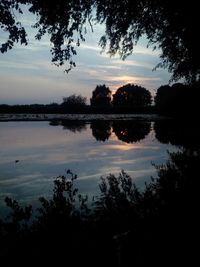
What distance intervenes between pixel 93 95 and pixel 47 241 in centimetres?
16151

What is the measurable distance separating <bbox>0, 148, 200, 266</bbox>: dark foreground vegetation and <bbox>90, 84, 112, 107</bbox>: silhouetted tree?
154m

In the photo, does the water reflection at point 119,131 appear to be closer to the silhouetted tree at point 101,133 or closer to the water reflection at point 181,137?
the silhouetted tree at point 101,133

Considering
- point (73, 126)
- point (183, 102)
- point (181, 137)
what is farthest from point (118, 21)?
point (183, 102)

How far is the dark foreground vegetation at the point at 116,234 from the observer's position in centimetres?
496

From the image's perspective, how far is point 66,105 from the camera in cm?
15262

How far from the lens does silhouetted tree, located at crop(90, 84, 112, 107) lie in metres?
163

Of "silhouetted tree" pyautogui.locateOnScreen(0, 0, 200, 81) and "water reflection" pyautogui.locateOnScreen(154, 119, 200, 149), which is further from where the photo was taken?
"water reflection" pyautogui.locateOnScreen(154, 119, 200, 149)

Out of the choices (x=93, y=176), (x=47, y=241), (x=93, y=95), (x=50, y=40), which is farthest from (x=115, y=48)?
(x=93, y=95)

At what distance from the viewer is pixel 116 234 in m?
7.17

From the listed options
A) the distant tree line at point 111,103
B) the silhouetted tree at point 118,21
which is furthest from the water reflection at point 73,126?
the distant tree line at point 111,103

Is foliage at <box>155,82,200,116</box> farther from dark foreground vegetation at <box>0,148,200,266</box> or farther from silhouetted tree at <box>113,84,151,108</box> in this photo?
silhouetted tree at <box>113,84,151,108</box>

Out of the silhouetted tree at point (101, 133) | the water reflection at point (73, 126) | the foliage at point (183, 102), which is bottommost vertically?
the water reflection at point (73, 126)

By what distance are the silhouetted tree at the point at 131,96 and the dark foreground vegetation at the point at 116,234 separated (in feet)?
482

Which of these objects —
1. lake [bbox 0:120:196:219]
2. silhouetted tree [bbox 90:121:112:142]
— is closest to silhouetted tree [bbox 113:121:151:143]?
silhouetted tree [bbox 90:121:112:142]
